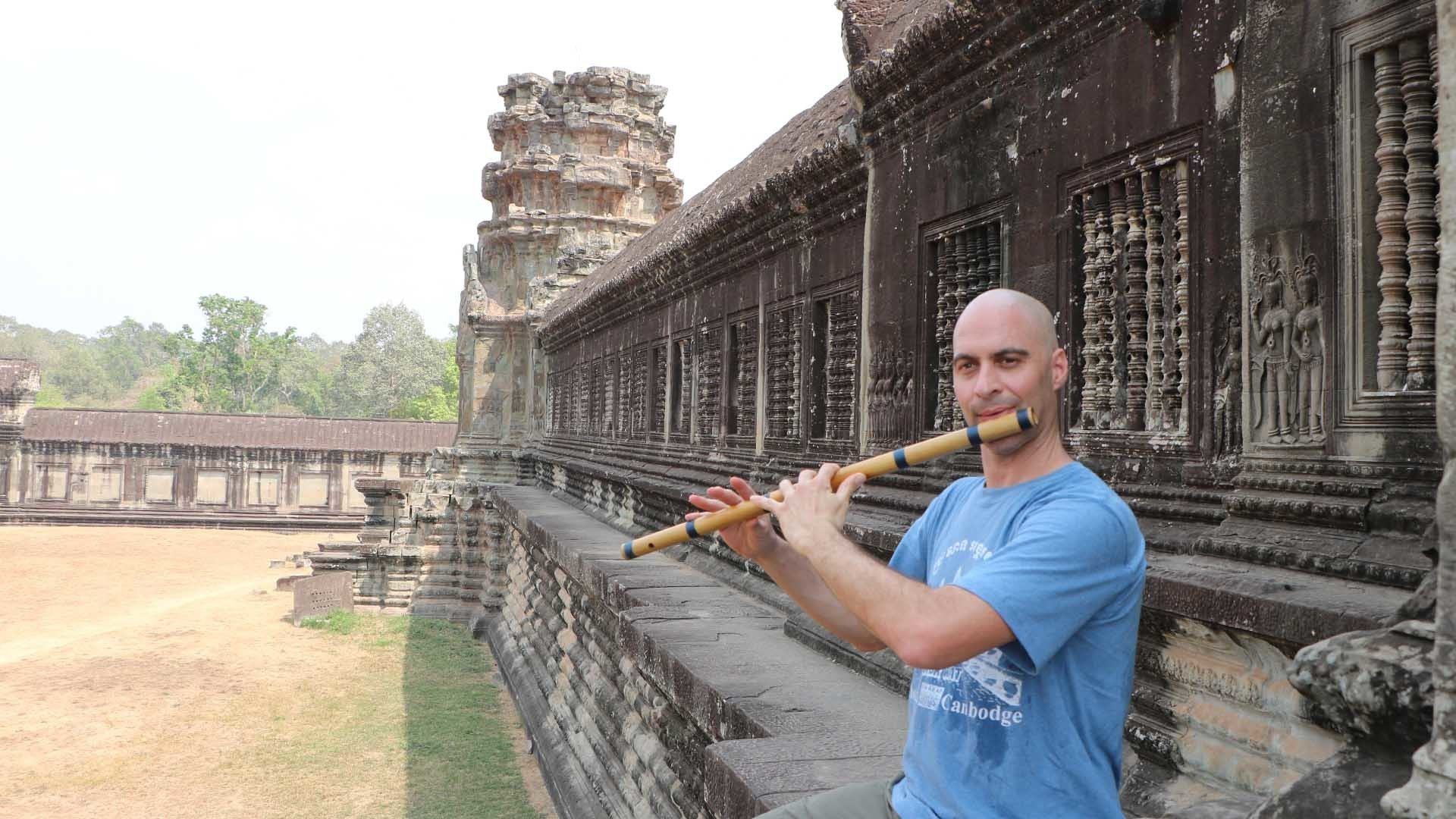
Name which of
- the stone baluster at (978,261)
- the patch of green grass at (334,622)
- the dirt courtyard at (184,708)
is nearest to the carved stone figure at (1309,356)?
the stone baluster at (978,261)

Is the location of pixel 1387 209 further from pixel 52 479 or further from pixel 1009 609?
pixel 52 479

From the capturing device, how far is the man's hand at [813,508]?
6.22 ft

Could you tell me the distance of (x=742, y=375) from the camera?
8.25 meters

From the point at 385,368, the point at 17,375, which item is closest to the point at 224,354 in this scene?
the point at 385,368

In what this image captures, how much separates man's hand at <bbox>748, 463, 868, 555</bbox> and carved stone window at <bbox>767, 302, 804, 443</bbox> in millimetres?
4911

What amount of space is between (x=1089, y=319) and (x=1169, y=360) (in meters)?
0.38

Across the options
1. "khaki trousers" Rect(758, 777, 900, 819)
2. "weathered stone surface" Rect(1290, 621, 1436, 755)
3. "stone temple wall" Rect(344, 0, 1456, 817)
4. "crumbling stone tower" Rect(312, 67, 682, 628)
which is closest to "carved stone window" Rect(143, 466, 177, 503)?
"crumbling stone tower" Rect(312, 67, 682, 628)

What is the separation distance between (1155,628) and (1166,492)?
1.61 feet

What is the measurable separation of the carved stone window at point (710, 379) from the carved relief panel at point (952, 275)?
13.2 feet

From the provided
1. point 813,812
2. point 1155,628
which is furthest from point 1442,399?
point 1155,628

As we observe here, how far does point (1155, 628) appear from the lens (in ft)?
9.16

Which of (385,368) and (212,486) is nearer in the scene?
(212,486)

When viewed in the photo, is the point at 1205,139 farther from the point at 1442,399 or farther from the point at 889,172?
the point at 889,172

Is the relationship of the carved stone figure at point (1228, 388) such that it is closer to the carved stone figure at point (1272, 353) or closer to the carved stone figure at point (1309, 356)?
the carved stone figure at point (1272, 353)
